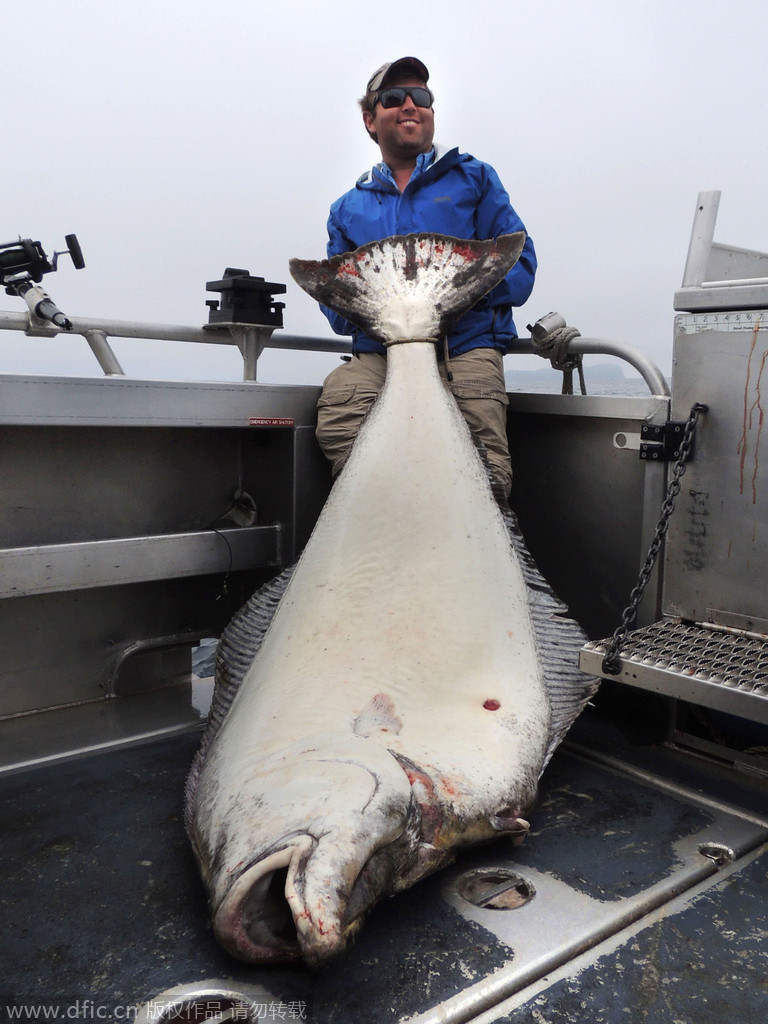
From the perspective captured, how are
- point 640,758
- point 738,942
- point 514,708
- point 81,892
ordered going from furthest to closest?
point 640,758
point 514,708
point 81,892
point 738,942

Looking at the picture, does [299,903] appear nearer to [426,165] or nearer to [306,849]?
[306,849]

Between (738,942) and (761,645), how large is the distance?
79 cm

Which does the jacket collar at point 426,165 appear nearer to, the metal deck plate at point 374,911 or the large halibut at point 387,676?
the large halibut at point 387,676

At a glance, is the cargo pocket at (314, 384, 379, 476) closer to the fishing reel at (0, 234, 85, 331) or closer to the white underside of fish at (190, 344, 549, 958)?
the white underside of fish at (190, 344, 549, 958)

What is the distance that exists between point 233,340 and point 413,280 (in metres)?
0.68

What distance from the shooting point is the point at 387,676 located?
191cm

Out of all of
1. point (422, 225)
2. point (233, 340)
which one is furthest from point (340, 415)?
point (422, 225)

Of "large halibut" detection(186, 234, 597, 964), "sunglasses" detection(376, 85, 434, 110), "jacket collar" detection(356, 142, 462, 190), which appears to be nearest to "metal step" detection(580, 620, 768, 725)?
"large halibut" detection(186, 234, 597, 964)

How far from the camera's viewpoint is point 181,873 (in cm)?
175

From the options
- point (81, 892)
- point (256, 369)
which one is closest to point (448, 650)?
point (81, 892)

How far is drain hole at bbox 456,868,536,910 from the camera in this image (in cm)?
163

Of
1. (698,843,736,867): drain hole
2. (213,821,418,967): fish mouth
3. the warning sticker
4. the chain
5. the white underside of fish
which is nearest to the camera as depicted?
(213,821,418,967): fish mouth

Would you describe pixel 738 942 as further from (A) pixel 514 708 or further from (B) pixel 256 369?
(B) pixel 256 369

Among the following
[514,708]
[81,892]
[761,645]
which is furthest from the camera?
[761,645]
